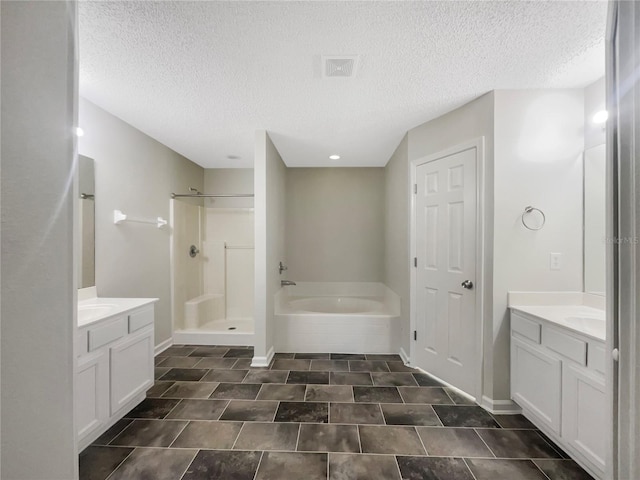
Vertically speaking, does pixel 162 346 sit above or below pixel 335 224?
below

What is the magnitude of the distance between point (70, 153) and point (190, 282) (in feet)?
11.2

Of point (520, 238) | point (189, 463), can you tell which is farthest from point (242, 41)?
point (189, 463)

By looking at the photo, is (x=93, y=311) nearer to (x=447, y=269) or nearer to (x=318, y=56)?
(x=318, y=56)

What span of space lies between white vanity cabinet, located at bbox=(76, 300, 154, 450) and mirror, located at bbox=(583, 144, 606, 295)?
342cm

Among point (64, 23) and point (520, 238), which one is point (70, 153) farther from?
point (520, 238)

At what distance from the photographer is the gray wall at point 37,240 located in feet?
1.52

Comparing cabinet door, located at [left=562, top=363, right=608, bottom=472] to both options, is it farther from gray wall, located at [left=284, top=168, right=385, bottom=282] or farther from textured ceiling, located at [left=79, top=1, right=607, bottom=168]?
gray wall, located at [left=284, top=168, right=385, bottom=282]

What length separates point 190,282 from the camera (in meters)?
3.69

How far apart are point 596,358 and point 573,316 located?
426 mm

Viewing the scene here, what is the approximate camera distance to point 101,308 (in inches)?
78.6

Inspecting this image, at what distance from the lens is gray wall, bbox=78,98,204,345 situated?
7.55 ft

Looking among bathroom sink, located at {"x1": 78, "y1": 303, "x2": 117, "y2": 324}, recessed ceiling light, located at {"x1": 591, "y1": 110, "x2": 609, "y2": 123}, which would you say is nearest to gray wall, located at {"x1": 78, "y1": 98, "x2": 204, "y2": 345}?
bathroom sink, located at {"x1": 78, "y1": 303, "x2": 117, "y2": 324}

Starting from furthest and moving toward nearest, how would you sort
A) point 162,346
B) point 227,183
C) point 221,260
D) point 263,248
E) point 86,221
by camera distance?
point 227,183, point 221,260, point 162,346, point 263,248, point 86,221

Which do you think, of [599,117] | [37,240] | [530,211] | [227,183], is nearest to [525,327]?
[530,211]
